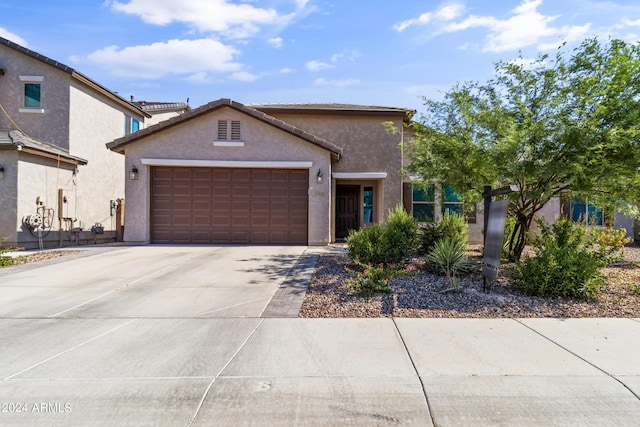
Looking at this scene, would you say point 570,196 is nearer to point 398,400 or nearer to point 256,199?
point 398,400

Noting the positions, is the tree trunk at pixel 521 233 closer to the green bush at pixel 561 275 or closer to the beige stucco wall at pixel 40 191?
the green bush at pixel 561 275

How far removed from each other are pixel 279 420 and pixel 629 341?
4.50m

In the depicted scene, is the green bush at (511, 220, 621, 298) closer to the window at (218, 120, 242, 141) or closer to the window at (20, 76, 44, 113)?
the window at (218, 120, 242, 141)

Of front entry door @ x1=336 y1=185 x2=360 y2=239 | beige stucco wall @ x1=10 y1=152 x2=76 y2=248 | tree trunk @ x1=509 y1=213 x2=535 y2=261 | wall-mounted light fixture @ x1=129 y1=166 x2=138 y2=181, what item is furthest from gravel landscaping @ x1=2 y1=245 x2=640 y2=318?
beige stucco wall @ x1=10 y1=152 x2=76 y2=248

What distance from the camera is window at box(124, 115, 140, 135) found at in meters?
18.9

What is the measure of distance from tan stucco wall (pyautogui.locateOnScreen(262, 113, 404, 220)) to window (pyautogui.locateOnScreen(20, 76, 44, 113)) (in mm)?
8964

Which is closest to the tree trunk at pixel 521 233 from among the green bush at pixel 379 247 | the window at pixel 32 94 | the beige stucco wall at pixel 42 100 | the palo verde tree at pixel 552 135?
the palo verde tree at pixel 552 135

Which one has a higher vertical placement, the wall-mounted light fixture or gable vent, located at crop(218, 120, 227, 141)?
gable vent, located at crop(218, 120, 227, 141)

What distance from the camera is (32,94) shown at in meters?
15.3

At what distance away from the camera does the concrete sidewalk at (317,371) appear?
3.35m

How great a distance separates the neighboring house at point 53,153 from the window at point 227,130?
575 cm

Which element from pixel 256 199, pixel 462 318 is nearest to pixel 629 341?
pixel 462 318

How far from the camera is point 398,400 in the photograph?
355 centimetres

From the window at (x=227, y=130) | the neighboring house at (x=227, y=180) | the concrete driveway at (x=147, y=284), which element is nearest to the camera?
the concrete driveway at (x=147, y=284)
